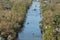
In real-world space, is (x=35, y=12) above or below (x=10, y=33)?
below

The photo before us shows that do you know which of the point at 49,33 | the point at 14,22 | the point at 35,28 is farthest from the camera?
the point at 35,28

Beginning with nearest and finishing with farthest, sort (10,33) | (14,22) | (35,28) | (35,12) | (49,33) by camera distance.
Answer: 1. (49,33)
2. (10,33)
3. (14,22)
4. (35,28)
5. (35,12)

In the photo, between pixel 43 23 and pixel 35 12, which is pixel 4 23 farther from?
pixel 35 12

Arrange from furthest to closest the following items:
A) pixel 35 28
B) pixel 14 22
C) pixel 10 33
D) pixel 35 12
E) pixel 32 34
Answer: pixel 35 12 < pixel 35 28 < pixel 32 34 < pixel 14 22 < pixel 10 33

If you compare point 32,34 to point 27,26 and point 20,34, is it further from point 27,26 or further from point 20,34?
point 27,26

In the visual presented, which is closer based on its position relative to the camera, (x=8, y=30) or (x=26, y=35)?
(x=8, y=30)

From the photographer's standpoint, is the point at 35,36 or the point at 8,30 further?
the point at 35,36

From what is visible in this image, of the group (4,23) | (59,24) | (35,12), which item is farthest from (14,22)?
(35,12)

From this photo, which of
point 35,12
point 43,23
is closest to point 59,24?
point 43,23

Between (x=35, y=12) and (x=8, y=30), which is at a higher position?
(x=8, y=30)
